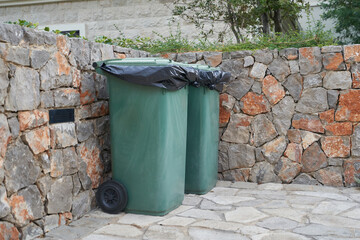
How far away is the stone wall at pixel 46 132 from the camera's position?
329 cm

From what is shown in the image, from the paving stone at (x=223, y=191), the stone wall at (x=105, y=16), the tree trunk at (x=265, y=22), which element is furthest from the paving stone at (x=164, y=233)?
the stone wall at (x=105, y=16)

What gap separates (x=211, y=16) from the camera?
8.90 meters

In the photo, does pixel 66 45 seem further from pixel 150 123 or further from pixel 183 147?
pixel 183 147

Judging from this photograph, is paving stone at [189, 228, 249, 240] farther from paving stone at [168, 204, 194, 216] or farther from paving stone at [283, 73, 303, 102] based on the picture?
paving stone at [283, 73, 303, 102]

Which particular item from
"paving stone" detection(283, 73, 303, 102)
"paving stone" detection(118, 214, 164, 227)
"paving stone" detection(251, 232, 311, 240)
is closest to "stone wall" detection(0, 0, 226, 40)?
"paving stone" detection(283, 73, 303, 102)

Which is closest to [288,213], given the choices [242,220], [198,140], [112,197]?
[242,220]

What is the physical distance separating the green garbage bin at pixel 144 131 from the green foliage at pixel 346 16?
7338 millimetres

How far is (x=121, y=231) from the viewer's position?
3803 mm

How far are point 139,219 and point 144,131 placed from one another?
2.89 feet

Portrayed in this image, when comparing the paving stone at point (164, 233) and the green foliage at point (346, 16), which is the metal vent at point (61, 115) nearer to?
the paving stone at point (164, 233)

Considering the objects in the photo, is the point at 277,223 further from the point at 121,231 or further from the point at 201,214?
the point at 121,231

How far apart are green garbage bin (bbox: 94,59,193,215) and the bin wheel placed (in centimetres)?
1

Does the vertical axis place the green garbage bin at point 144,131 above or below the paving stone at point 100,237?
above

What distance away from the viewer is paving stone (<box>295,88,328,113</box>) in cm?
575
